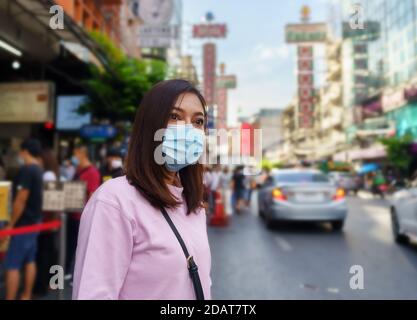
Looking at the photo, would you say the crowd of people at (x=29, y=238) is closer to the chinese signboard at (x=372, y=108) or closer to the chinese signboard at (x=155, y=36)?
the chinese signboard at (x=155, y=36)

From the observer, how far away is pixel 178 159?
1.46 metres

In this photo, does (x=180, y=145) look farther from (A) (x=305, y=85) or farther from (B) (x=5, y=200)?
(A) (x=305, y=85)

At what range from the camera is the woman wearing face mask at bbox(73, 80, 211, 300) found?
125cm

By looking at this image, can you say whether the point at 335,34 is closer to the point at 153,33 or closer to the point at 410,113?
the point at 410,113

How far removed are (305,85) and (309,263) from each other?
39.4 meters

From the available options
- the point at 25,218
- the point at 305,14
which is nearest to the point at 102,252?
the point at 25,218

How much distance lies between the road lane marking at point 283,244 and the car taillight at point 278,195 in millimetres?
980

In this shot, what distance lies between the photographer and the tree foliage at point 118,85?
32.7 ft

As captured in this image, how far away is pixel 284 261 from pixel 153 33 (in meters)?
15.8

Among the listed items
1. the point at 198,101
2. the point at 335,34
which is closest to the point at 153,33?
the point at 198,101

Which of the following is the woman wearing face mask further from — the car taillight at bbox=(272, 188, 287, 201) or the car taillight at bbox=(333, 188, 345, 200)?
the car taillight at bbox=(333, 188, 345, 200)

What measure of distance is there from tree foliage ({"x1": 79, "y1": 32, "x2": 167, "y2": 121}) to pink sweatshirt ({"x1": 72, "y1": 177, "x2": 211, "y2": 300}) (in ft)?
28.7

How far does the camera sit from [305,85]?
43.5m

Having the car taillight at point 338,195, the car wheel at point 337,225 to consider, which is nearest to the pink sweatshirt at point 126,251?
the car taillight at point 338,195
